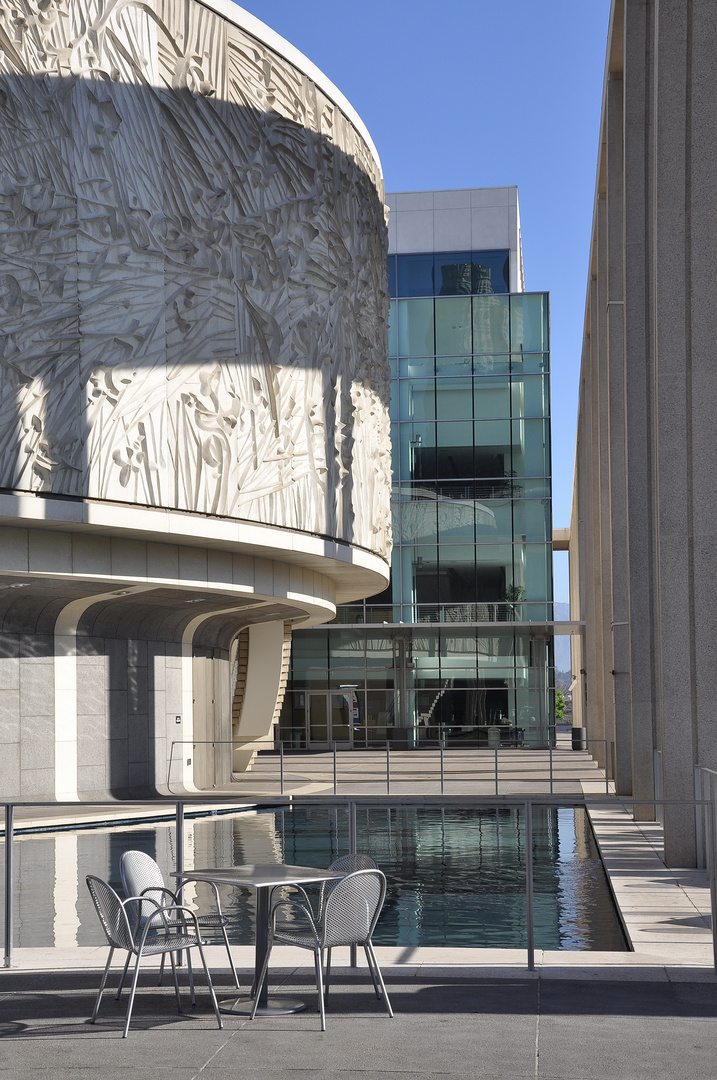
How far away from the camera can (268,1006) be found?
24.5 ft

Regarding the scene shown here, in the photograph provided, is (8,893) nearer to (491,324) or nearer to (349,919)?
(349,919)

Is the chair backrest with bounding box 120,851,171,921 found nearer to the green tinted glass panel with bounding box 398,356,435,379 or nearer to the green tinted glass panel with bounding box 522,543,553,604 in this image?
the green tinted glass panel with bounding box 522,543,553,604

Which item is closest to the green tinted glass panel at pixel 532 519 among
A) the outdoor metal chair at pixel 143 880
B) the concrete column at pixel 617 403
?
the concrete column at pixel 617 403

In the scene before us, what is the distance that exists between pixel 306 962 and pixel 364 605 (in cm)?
3654

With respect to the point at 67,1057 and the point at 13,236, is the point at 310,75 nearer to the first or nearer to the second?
the point at 13,236

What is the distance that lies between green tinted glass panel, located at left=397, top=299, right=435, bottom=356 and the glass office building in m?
0.04

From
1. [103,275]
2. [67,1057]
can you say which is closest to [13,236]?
[103,275]

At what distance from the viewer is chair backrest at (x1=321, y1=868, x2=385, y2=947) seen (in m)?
7.33

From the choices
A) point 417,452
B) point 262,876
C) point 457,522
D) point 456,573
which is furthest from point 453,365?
point 262,876

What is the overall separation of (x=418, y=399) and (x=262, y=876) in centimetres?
3945

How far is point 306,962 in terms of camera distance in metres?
8.69

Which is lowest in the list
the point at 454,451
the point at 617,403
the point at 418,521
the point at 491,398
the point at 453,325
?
the point at 418,521

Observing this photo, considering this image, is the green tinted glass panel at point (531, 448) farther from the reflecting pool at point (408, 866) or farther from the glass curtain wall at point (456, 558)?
the reflecting pool at point (408, 866)

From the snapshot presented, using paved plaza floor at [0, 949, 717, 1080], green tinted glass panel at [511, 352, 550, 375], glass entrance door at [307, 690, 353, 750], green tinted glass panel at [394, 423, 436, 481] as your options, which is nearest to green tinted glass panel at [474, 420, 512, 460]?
green tinted glass panel at [394, 423, 436, 481]
